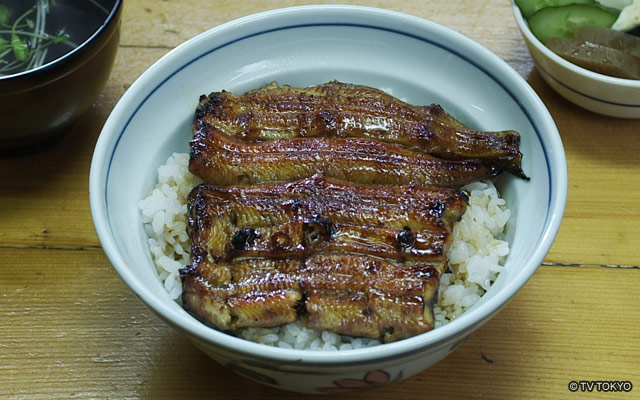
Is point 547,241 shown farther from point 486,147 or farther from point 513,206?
point 486,147

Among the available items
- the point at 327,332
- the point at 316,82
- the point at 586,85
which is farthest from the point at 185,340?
the point at 586,85

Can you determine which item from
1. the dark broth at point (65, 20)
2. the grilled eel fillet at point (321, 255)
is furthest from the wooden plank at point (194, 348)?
the dark broth at point (65, 20)

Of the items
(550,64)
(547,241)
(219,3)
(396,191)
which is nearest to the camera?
(547,241)

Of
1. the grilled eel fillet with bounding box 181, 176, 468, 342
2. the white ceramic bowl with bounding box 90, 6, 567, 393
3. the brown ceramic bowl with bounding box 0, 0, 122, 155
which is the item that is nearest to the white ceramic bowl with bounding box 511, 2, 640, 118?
the white ceramic bowl with bounding box 90, 6, 567, 393

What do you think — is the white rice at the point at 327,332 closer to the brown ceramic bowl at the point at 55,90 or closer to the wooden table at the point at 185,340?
the wooden table at the point at 185,340

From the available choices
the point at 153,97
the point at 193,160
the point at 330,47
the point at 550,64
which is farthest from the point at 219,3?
the point at 550,64

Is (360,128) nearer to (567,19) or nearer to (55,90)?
(55,90)
